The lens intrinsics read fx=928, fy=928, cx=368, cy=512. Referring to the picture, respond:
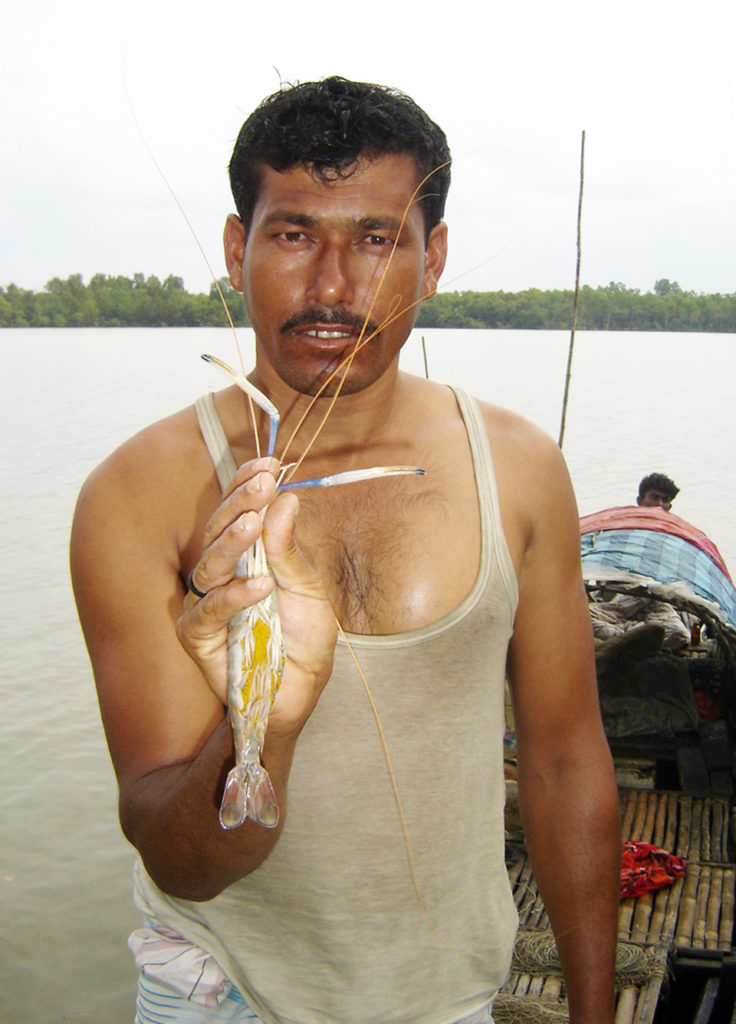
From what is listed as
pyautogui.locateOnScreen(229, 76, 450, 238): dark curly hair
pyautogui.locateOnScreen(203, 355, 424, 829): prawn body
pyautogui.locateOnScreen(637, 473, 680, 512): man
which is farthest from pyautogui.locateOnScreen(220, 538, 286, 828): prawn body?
pyautogui.locateOnScreen(637, 473, 680, 512): man

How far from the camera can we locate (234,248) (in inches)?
86.7

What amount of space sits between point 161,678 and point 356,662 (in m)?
0.39

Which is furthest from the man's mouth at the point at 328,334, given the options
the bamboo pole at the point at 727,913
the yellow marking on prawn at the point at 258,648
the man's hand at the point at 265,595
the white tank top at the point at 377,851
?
the bamboo pole at the point at 727,913

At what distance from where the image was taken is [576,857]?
82.4 inches

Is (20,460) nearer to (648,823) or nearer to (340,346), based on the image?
(648,823)

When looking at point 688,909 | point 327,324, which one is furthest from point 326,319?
point 688,909

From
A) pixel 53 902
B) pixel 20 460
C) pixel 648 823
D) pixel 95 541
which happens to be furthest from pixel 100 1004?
pixel 20 460

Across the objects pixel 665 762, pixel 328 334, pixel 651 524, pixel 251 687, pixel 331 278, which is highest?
pixel 331 278

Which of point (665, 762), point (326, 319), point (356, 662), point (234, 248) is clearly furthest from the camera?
Answer: point (665, 762)

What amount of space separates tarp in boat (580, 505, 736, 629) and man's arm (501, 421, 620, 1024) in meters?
6.12

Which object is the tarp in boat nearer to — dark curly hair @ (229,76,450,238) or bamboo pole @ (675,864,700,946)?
bamboo pole @ (675,864,700,946)

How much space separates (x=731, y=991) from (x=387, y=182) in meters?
4.45

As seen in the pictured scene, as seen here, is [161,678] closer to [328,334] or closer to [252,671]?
[252,671]

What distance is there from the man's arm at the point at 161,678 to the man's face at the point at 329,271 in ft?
1.09
